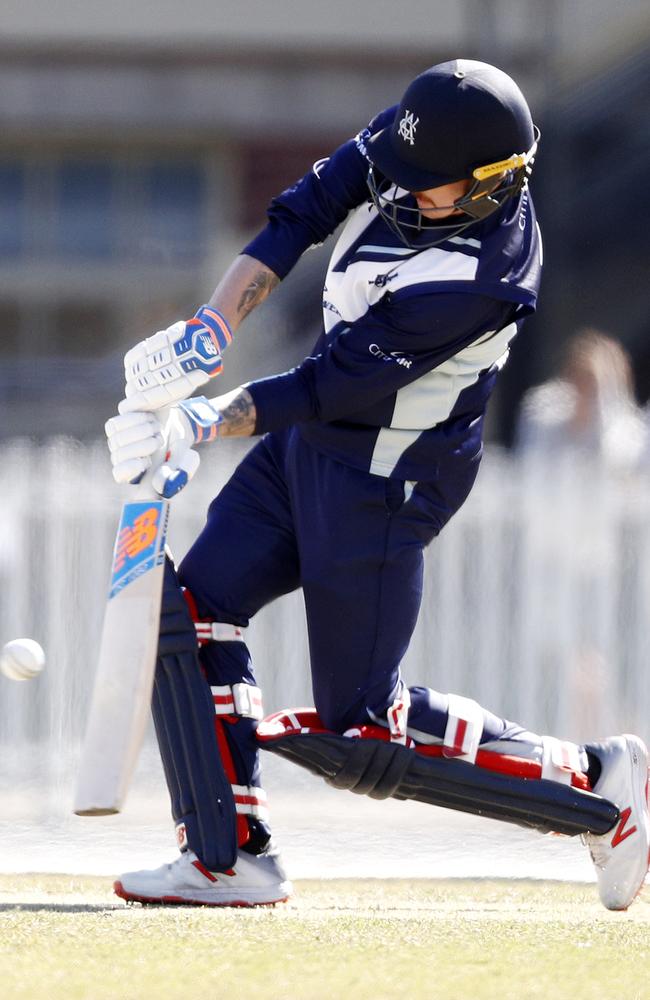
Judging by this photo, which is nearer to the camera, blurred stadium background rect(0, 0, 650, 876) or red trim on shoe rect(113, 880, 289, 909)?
Result: red trim on shoe rect(113, 880, 289, 909)

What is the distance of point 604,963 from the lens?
3.10 m

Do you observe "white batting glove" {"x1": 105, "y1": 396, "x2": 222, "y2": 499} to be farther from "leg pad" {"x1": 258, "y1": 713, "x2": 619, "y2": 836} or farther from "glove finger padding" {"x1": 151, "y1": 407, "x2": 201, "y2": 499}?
"leg pad" {"x1": 258, "y1": 713, "x2": 619, "y2": 836}

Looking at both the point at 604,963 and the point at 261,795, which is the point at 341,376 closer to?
the point at 261,795

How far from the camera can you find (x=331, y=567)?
146 inches

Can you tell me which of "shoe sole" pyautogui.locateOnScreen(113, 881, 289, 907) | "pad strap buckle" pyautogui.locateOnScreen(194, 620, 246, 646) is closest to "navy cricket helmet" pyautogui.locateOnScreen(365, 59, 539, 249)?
"pad strap buckle" pyautogui.locateOnScreen(194, 620, 246, 646)

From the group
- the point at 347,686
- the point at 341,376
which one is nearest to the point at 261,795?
the point at 347,686

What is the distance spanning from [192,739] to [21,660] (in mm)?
428

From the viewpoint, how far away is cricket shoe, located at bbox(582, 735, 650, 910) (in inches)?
152

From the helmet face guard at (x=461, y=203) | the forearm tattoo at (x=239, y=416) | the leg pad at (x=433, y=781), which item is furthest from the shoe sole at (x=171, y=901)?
the helmet face guard at (x=461, y=203)

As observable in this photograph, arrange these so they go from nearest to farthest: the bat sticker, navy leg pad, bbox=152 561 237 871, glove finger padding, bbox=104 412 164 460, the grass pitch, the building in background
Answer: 1. the grass pitch
2. glove finger padding, bbox=104 412 164 460
3. the bat sticker
4. navy leg pad, bbox=152 561 237 871
5. the building in background

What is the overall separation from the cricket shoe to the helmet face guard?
1231 mm

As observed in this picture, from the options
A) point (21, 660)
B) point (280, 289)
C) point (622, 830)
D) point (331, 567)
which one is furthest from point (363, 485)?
point (280, 289)


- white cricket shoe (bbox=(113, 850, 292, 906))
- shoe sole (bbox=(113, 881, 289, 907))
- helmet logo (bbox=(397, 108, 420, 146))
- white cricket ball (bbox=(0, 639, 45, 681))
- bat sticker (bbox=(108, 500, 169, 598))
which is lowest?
shoe sole (bbox=(113, 881, 289, 907))

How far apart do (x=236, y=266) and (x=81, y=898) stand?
147 cm
